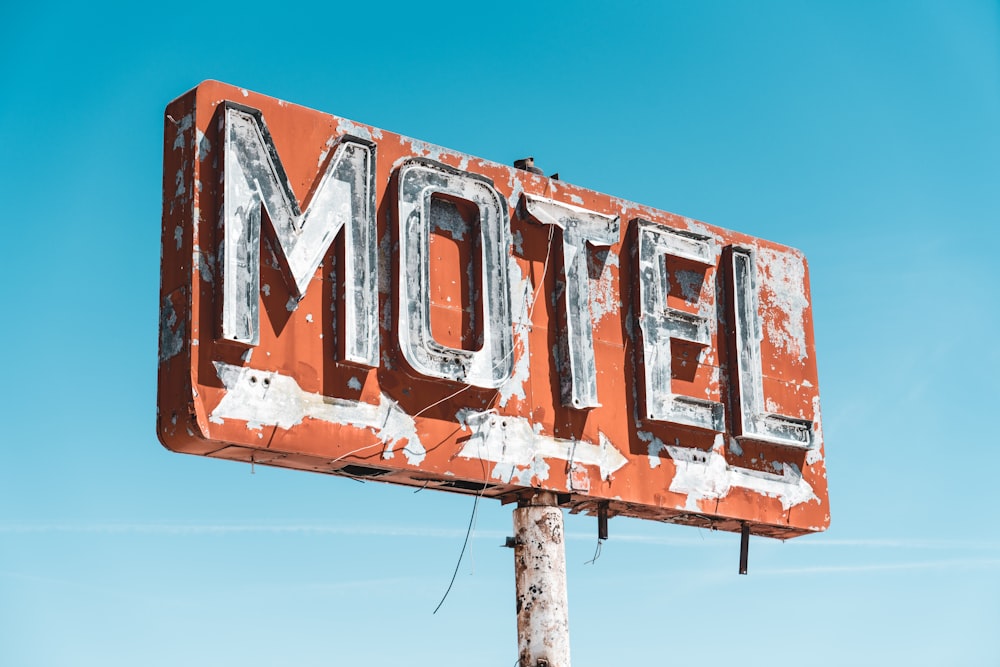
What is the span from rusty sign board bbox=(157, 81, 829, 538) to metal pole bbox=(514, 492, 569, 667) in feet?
0.78

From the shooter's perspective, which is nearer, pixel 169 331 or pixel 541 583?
pixel 169 331

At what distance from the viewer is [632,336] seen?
39.7ft

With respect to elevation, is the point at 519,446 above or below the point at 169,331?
below

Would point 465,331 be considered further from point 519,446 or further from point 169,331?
point 169,331

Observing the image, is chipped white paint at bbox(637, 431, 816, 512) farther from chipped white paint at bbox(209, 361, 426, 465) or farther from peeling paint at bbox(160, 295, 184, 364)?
peeling paint at bbox(160, 295, 184, 364)

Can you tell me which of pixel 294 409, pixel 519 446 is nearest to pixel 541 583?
pixel 519 446

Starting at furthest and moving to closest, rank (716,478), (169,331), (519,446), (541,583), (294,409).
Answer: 1. (716,478)
2. (519,446)
3. (541,583)
4. (294,409)
5. (169,331)

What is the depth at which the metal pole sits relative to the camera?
10.8m

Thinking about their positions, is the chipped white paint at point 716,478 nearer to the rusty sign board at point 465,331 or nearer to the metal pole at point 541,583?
the rusty sign board at point 465,331

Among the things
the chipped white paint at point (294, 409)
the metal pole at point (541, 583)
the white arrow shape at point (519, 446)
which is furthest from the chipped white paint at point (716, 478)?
the chipped white paint at point (294, 409)

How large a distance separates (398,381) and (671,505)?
9.12 ft

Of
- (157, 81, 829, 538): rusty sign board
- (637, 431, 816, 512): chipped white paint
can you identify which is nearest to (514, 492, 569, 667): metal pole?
(157, 81, 829, 538): rusty sign board

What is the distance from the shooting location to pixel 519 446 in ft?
36.3

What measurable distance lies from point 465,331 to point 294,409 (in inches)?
69.2
